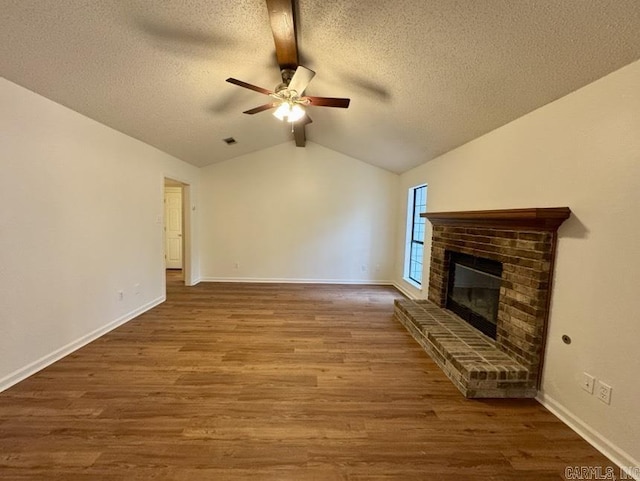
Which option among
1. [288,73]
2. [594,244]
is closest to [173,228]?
[288,73]

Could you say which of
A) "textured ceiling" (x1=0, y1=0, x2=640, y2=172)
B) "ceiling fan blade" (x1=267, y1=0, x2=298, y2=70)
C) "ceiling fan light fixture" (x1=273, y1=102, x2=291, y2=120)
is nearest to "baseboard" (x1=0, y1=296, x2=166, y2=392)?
"textured ceiling" (x1=0, y1=0, x2=640, y2=172)

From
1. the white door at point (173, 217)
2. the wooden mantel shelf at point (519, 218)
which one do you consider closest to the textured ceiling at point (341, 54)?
the wooden mantel shelf at point (519, 218)

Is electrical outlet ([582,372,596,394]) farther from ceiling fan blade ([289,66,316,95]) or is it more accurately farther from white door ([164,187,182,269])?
white door ([164,187,182,269])

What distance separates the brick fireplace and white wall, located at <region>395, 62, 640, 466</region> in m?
0.08

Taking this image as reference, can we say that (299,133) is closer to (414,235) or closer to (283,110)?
(283,110)

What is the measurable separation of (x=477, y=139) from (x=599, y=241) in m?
1.73

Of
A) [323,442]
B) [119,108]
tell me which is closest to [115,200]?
[119,108]

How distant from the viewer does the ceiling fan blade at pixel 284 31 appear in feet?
5.81

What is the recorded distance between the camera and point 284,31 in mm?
2000

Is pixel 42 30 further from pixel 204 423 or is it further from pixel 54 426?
pixel 204 423

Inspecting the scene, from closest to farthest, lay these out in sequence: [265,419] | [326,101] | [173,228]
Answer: [265,419] < [326,101] < [173,228]

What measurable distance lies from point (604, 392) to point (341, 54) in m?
2.97

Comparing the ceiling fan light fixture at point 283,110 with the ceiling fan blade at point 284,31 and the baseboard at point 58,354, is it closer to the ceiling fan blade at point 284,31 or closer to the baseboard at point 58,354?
the ceiling fan blade at point 284,31

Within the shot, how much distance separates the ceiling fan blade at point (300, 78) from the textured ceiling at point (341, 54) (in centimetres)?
29
